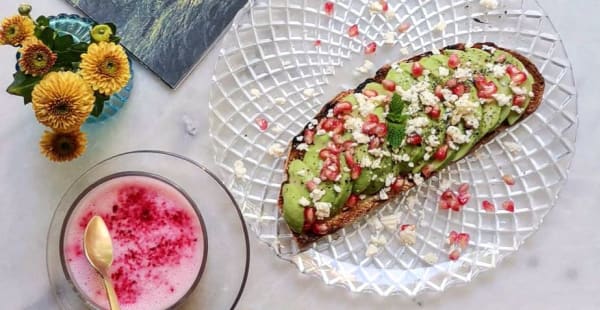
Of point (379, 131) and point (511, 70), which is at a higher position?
point (511, 70)

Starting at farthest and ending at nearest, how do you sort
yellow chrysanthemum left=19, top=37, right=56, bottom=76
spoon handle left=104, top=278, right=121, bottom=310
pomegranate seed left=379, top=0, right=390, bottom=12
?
pomegranate seed left=379, top=0, right=390, bottom=12 → spoon handle left=104, top=278, right=121, bottom=310 → yellow chrysanthemum left=19, top=37, right=56, bottom=76

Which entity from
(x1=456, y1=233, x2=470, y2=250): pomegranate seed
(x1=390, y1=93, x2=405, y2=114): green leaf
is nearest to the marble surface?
(x1=456, y1=233, x2=470, y2=250): pomegranate seed

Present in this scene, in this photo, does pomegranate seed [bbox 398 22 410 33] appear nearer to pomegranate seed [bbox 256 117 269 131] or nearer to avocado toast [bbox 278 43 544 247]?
avocado toast [bbox 278 43 544 247]

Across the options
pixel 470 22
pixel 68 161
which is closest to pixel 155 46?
pixel 68 161

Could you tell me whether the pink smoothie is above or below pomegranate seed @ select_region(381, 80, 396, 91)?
below

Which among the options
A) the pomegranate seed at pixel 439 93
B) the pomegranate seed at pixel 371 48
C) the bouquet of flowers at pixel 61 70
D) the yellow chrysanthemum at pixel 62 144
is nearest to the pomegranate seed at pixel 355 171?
the pomegranate seed at pixel 439 93

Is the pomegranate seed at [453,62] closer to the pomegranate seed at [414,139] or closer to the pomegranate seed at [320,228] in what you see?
the pomegranate seed at [414,139]

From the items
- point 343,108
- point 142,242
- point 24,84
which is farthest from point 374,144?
point 24,84

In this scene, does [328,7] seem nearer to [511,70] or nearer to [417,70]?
[417,70]
